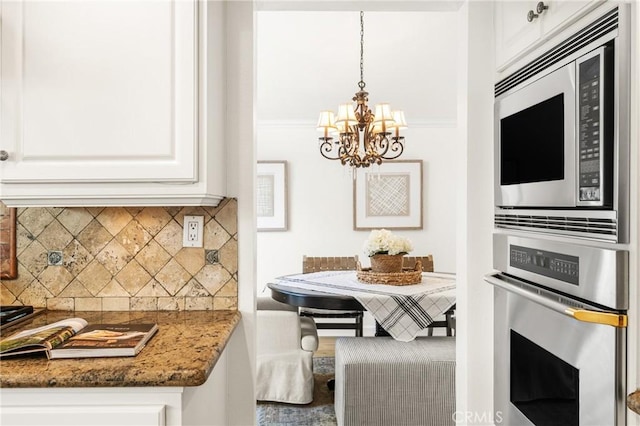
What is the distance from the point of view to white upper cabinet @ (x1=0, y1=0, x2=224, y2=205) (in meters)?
1.38

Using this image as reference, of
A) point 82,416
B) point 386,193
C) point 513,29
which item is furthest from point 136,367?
point 386,193

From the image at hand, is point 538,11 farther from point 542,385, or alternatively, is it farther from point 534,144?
point 542,385

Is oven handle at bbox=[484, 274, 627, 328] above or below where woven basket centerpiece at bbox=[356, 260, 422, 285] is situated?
above

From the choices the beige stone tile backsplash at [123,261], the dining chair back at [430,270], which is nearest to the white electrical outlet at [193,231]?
the beige stone tile backsplash at [123,261]

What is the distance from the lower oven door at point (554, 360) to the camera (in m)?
1.00

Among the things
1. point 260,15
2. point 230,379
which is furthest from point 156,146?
point 260,15

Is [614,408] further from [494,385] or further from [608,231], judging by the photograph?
[494,385]

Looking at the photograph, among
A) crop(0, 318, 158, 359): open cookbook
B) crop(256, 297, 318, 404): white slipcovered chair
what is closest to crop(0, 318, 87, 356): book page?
crop(0, 318, 158, 359): open cookbook

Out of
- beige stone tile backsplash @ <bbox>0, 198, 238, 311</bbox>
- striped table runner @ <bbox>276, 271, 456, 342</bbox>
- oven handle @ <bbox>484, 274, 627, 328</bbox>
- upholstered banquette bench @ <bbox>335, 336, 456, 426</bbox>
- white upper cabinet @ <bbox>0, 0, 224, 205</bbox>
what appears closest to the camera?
oven handle @ <bbox>484, 274, 627, 328</bbox>

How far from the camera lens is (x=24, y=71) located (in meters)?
1.39

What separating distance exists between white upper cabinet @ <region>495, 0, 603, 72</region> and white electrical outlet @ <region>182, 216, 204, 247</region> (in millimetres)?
1221

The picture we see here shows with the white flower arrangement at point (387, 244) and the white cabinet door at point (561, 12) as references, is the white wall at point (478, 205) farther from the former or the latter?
the white flower arrangement at point (387, 244)

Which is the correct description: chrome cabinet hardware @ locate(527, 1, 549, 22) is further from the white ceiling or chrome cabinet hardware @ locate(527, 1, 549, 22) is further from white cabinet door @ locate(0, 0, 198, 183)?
the white ceiling

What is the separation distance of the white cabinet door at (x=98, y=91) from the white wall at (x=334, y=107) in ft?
6.91
